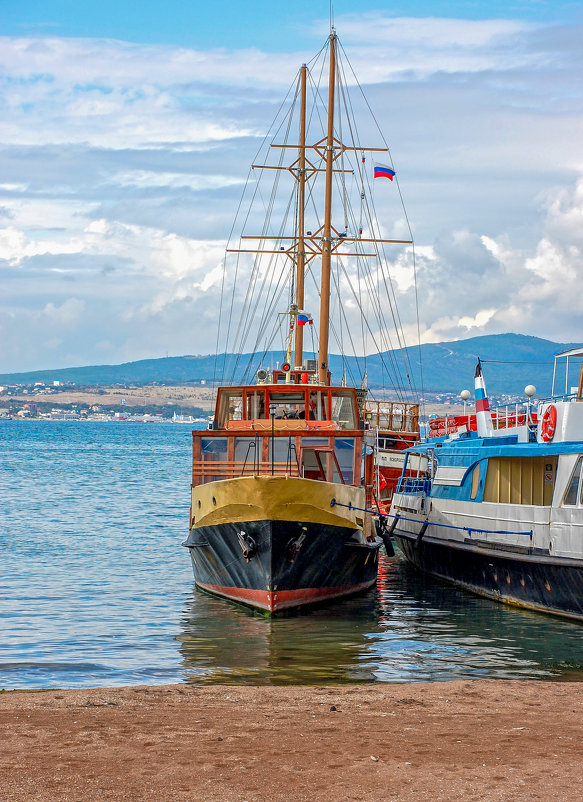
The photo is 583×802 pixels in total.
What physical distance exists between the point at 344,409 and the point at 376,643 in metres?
8.21

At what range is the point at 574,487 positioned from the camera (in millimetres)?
20500

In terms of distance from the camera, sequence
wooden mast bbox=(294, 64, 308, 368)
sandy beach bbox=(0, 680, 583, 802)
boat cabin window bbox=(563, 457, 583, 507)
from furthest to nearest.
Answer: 1. wooden mast bbox=(294, 64, 308, 368)
2. boat cabin window bbox=(563, 457, 583, 507)
3. sandy beach bbox=(0, 680, 583, 802)

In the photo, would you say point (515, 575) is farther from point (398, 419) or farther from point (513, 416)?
point (398, 419)

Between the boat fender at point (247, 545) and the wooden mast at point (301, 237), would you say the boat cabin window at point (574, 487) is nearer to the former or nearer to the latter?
the boat fender at point (247, 545)

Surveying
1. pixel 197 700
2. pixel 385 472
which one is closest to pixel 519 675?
pixel 197 700

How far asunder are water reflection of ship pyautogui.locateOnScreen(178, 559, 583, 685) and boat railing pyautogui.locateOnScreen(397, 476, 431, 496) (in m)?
6.14

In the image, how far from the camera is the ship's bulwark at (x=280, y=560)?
20594mm

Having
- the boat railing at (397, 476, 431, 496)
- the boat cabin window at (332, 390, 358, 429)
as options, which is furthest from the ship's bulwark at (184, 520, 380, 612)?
the boat railing at (397, 476, 431, 496)

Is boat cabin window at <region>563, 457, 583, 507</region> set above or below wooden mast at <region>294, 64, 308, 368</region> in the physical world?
Result: below

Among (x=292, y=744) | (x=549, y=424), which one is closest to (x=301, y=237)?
(x=549, y=424)

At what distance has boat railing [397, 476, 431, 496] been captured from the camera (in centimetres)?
3023

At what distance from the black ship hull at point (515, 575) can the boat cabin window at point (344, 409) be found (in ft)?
13.0

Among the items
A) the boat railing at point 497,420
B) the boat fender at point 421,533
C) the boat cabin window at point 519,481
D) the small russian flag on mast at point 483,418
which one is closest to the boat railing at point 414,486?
the boat fender at point 421,533

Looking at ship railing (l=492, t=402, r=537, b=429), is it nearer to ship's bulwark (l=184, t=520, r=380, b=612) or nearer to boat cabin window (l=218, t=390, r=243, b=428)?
ship's bulwark (l=184, t=520, r=380, b=612)
